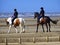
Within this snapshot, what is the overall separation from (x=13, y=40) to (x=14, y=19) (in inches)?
248

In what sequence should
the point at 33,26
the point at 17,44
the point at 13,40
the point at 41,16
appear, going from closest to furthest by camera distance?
the point at 17,44, the point at 13,40, the point at 41,16, the point at 33,26

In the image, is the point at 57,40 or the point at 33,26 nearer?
the point at 57,40

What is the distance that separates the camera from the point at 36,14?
28.3 m

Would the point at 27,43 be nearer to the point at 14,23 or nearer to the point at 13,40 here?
the point at 13,40

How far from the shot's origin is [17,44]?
20.8 m

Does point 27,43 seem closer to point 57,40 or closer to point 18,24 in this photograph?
point 57,40

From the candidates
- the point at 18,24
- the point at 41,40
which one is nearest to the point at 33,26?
the point at 18,24

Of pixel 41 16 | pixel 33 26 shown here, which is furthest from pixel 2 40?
pixel 33 26

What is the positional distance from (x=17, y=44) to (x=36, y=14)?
25.7ft

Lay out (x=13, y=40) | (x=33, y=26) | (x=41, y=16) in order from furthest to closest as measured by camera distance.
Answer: (x=33, y=26) → (x=41, y=16) → (x=13, y=40)

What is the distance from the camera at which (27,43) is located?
2141 cm

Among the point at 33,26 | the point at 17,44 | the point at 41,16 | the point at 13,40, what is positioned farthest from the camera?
the point at 33,26

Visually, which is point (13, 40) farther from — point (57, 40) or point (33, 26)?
point (33, 26)

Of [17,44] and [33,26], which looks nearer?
[17,44]
